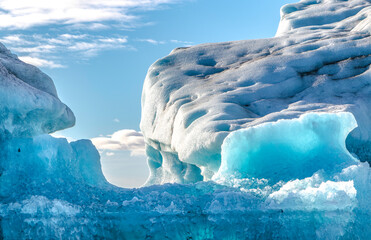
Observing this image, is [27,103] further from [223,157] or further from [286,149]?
[286,149]

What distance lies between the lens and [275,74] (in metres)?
11.1

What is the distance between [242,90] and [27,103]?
517 centimetres

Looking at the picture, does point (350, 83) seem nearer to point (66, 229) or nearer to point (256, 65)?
point (256, 65)

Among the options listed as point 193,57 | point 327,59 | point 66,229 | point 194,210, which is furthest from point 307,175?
point 193,57

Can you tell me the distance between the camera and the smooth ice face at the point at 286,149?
25.8 ft

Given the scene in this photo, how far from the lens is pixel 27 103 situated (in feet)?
22.6

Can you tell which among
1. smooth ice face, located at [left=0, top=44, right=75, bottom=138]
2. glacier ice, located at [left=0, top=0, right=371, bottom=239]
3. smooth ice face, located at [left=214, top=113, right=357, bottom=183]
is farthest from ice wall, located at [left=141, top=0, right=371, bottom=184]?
smooth ice face, located at [left=0, top=44, right=75, bottom=138]

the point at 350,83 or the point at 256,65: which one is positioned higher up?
the point at 256,65

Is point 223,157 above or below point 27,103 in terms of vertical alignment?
below

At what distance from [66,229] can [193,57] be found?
7415 millimetres

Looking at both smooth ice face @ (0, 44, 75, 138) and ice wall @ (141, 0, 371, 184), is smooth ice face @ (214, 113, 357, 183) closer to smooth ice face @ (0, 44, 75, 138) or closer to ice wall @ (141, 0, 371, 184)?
ice wall @ (141, 0, 371, 184)

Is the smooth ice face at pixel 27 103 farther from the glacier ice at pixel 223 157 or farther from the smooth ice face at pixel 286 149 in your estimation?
the smooth ice face at pixel 286 149

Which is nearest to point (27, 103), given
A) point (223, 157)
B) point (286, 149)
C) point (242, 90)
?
point (223, 157)

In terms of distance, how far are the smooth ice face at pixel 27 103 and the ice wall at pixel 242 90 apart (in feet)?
9.26
